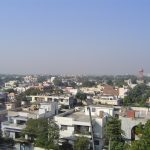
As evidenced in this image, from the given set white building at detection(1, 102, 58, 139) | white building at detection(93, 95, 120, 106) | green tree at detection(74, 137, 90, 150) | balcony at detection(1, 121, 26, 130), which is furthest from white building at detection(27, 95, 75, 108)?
green tree at detection(74, 137, 90, 150)

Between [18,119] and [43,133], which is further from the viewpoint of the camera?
[18,119]

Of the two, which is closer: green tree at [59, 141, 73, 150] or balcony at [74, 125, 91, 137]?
green tree at [59, 141, 73, 150]

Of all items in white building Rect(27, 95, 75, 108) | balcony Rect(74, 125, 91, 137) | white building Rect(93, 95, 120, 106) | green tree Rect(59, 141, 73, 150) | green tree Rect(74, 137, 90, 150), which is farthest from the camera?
white building Rect(93, 95, 120, 106)

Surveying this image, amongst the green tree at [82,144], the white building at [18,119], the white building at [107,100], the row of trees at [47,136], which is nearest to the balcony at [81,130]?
the row of trees at [47,136]

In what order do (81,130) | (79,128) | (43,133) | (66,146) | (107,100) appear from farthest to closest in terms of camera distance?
1. (107,100)
2. (79,128)
3. (81,130)
4. (66,146)
5. (43,133)

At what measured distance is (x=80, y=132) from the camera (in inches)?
790

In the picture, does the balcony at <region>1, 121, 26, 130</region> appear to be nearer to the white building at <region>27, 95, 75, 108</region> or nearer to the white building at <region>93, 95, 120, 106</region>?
the white building at <region>27, 95, 75, 108</region>

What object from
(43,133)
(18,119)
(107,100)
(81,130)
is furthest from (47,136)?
(107,100)

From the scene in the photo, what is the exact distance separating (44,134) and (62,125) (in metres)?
2.70

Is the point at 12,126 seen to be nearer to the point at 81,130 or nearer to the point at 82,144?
the point at 81,130

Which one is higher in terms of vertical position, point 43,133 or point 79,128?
point 43,133

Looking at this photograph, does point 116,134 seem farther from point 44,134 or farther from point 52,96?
point 52,96

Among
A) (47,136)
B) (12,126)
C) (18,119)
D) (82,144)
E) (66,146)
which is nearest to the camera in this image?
(82,144)

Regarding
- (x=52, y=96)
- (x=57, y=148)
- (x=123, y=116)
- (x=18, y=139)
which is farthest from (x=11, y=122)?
(x=52, y=96)
